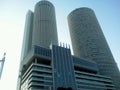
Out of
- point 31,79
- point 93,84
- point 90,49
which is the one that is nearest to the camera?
point 31,79

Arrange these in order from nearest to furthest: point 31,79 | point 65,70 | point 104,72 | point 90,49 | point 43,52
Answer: point 31,79 < point 65,70 < point 43,52 < point 104,72 < point 90,49

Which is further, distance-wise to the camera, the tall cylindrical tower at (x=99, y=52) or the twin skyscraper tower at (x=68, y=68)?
the tall cylindrical tower at (x=99, y=52)

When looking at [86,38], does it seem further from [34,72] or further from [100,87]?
[34,72]

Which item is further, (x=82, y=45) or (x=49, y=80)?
(x=82, y=45)

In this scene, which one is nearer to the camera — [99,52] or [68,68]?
[68,68]

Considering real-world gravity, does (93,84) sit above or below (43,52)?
below

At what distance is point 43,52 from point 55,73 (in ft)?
76.8

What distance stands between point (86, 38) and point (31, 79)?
109 m

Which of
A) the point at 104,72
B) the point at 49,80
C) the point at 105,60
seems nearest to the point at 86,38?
the point at 105,60

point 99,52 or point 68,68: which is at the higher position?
point 99,52

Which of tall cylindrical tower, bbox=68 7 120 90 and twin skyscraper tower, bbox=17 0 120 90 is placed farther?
tall cylindrical tower, bbox=68 7 120 90

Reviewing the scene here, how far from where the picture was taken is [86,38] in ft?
641

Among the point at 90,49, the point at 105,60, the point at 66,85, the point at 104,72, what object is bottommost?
the point at 66,85

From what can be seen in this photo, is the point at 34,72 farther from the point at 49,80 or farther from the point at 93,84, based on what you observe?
the point at 93,84
